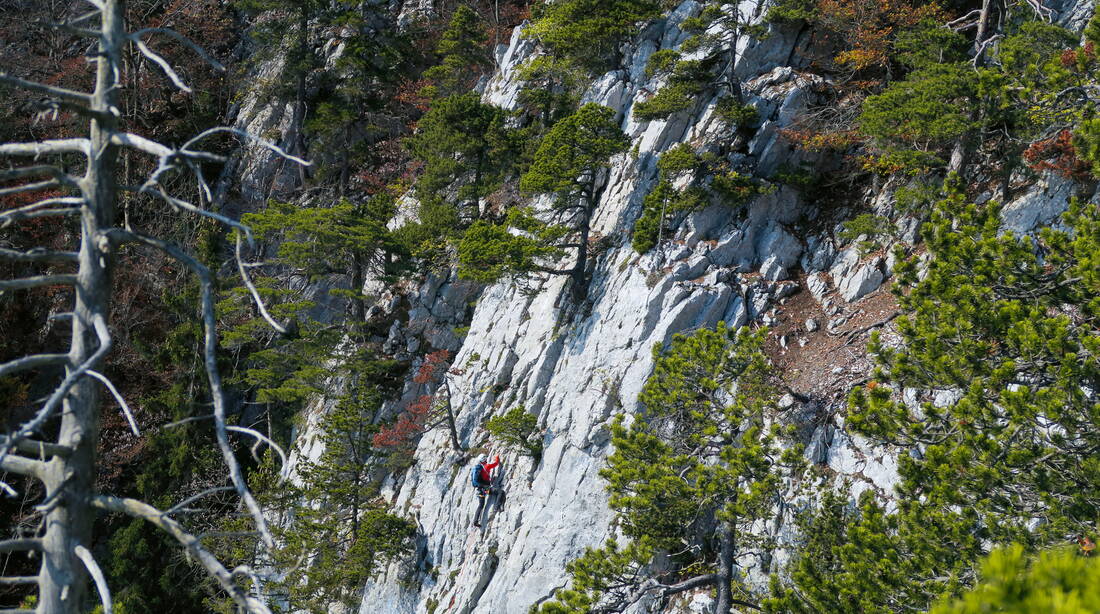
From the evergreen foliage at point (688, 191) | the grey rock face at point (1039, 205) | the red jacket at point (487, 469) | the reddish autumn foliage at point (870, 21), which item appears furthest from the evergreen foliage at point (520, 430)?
the reddish autumn foliage at point (870, 21)

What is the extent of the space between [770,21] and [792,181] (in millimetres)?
5246

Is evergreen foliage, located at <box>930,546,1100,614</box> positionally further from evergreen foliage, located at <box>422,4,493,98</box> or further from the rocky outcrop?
Answer: evergreen foliage, located at <box>422,4,493,98</box>

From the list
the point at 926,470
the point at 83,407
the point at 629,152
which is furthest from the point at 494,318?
the point at 83,407

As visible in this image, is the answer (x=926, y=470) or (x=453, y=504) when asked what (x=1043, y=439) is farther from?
(x=453, y=504)

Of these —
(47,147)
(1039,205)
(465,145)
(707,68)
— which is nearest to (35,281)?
(47,147)

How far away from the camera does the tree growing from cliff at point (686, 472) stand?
938cm

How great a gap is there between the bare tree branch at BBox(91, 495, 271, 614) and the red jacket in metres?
13.6

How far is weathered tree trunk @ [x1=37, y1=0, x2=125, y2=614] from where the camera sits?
9.08 ft

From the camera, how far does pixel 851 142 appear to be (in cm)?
1548

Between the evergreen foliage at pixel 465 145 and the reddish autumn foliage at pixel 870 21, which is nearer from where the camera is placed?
the reddish autumn foliage at pixel 870 21

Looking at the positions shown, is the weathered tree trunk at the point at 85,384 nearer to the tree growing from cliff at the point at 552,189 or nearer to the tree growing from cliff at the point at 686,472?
the tree growing from cliff at the point at 686,472

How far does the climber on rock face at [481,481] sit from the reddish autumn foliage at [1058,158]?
12.9 m

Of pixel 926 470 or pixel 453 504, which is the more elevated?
pixel 453 504

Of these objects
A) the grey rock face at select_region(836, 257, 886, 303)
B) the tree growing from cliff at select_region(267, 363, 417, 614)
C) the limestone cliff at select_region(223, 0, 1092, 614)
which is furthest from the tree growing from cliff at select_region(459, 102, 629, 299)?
the grey rock face at select_region(836, 257, 886, 303)
